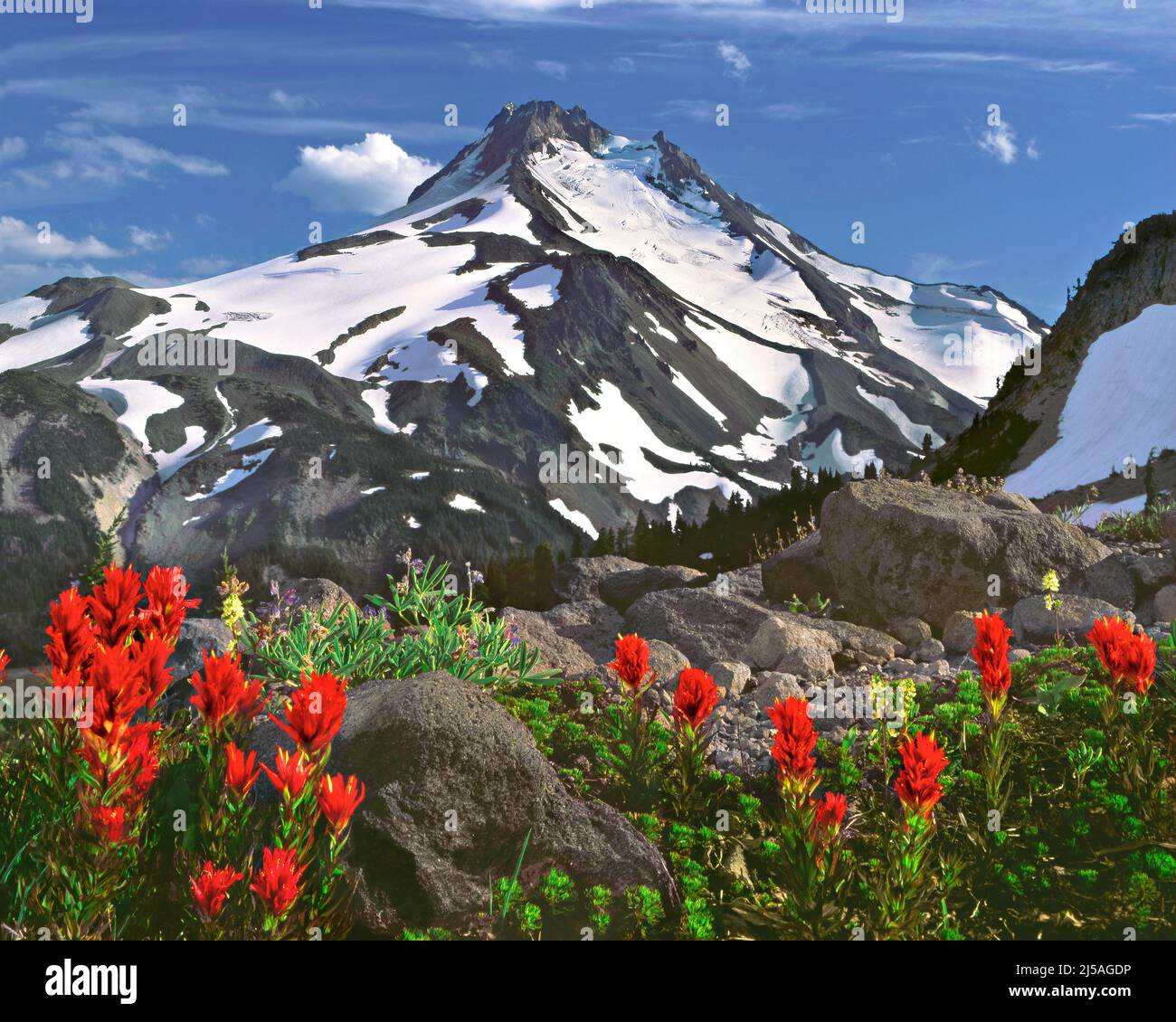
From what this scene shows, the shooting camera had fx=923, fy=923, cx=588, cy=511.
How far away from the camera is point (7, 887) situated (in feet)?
12.3

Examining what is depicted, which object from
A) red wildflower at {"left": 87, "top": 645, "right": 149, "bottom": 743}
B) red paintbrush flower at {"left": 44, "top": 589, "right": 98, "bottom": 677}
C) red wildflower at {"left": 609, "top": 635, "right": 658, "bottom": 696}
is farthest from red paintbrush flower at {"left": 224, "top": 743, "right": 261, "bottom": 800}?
red wildflower at {"left": 609, "top": 635, "right": 658, "bottom": 696}

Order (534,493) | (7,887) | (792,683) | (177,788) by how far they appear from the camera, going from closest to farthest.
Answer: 1. (7,887)
2. (177,788)
3. (792,683)
4. (534,493)

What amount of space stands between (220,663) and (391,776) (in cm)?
109

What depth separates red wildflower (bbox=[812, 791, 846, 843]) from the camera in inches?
138

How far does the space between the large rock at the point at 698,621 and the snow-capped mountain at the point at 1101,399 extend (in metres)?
15.5

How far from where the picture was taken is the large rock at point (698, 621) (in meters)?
10.1

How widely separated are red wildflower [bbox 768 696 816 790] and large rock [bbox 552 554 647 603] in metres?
10.7

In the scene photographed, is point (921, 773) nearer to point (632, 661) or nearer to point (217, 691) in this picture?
point (632, 661)

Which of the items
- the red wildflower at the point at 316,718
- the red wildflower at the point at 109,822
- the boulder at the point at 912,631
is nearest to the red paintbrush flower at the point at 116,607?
the red wildflower at the point at 109,822

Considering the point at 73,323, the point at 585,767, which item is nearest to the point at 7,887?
the point at 585,767

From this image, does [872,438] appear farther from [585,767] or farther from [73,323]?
[585,767]

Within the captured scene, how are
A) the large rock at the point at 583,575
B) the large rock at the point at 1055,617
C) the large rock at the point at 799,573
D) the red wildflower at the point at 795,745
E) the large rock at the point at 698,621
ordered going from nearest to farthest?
the red wildflower at the point at 795,745 < the large rock at the point at 1055,617 < the large rock at the point at 698,621 < the large rock at the point at 799,573 < the large rock at the point at 583,575

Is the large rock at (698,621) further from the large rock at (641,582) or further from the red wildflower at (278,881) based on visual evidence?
the red wildflower at (278,881)

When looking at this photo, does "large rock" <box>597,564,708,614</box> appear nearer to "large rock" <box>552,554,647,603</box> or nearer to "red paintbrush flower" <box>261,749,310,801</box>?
"large rock" <box>552,554,647,603</box>
